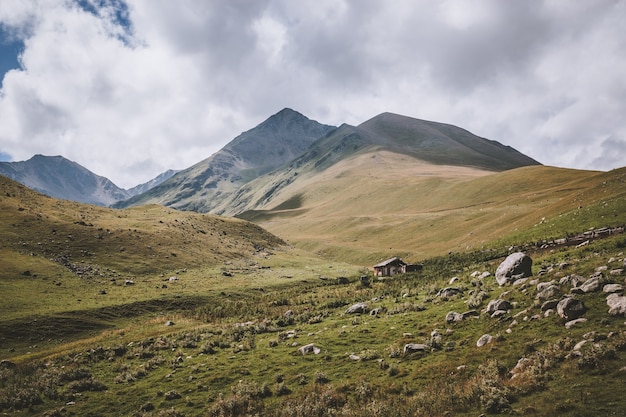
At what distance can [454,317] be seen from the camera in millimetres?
25484

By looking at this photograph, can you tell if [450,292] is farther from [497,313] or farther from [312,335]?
[312,335]

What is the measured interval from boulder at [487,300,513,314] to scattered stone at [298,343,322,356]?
11745mm

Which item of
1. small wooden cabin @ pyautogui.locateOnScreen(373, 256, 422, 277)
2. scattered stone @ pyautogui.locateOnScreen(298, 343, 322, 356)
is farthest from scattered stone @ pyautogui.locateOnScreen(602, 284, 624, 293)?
small wooden cabin @ pyautogui.locateOnScreen(373, 256, 422, 277)

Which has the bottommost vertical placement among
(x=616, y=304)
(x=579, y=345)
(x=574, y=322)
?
(x=579, y=345)

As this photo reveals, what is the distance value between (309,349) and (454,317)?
33.8ft

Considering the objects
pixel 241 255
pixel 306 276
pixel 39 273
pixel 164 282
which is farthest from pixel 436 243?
pixel 39 273

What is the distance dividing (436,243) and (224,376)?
103m

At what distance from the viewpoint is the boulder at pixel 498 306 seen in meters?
23.8

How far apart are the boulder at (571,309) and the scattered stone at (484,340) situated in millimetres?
3816

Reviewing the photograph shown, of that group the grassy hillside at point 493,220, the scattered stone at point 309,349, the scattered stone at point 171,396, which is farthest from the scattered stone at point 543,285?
the grassy hillside at point 493,220

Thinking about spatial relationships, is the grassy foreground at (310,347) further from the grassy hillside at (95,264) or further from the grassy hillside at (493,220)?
the grassy hillside at (493,220)

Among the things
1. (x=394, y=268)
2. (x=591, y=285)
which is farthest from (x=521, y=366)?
(x=394, y=268)

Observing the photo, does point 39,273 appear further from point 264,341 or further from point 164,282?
point 264,341

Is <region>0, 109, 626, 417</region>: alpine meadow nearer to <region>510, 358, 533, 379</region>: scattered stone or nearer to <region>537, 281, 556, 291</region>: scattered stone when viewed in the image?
<region>510, 358, 533, 379</region>: scattered stone
